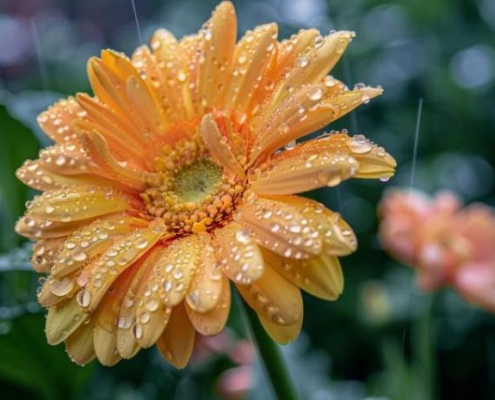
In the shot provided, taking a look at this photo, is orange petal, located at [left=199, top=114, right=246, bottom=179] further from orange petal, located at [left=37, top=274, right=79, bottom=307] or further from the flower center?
orange petal, located at [left=37, top=274, right=79, bottom=307]

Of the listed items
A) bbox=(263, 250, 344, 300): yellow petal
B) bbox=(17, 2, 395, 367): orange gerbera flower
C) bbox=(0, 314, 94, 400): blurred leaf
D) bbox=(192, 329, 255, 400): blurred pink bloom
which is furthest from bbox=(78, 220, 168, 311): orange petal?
bbox=(192, 329, 255, 400): blurred pink bloom

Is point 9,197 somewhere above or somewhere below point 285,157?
below

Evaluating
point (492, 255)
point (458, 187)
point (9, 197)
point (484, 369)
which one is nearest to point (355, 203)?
point (458, 187)

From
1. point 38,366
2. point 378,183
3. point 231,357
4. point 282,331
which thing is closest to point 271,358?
point 282,331

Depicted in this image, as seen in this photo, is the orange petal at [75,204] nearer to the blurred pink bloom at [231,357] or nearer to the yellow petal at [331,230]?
the yellow petal at [331,230]

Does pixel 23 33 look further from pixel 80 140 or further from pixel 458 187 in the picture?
pixel 80 140

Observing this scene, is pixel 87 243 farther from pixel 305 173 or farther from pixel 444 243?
pixel 444 243

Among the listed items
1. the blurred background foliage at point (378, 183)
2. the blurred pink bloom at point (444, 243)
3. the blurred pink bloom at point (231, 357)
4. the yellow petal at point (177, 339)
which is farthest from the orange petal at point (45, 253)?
the blurred pink bloom at point (444, 243)
